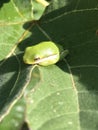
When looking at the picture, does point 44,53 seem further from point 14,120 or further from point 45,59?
point 14,120

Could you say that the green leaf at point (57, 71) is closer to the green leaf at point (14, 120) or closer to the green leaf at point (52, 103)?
the green leaf at point (52, 103)

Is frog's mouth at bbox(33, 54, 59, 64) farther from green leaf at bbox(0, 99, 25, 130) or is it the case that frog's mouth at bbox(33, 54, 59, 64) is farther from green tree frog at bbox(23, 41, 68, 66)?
green leaf at bbox(0, 99, 25, 130)

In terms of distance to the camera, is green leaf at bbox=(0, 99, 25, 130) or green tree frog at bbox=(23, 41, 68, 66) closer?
green tree frog at bbox=(23, 41, 68, 66)

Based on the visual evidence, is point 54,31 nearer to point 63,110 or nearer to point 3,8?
point 3,8

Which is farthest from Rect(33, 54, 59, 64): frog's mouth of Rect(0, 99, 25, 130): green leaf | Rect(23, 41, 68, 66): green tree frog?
Rect(0, 99, 25, 130): green leaf

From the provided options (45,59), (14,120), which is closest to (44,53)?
(45,59)

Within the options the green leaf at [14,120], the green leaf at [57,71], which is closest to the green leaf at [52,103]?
the green leaf at [57,71]
